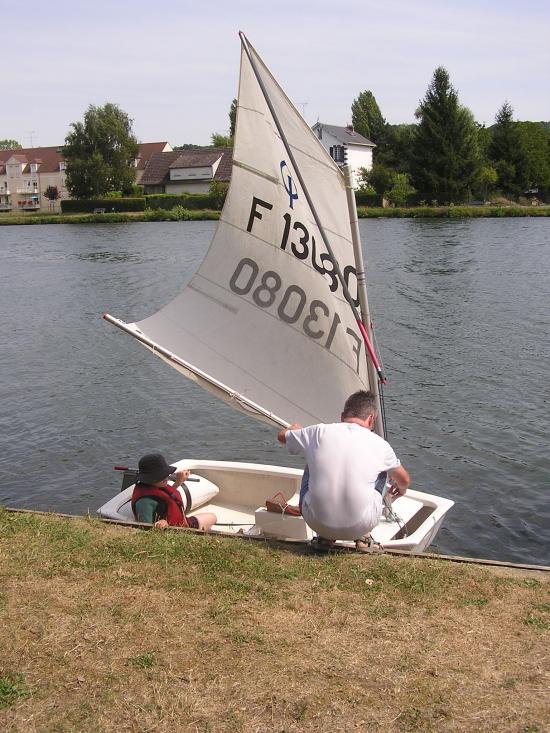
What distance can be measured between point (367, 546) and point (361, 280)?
2825 mm

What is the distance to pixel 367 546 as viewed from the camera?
6.72 m

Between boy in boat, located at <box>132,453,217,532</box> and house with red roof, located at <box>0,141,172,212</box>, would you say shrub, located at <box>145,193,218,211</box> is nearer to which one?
house with red roof, located at <box>0,141,172,212</box>

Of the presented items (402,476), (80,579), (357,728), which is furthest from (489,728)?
(80,579)

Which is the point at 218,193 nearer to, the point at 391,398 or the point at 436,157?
the point at 436,157

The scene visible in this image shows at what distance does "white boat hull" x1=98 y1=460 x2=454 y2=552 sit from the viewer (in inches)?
303

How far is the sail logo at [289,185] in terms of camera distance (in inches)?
333

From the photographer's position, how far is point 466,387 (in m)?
19.0

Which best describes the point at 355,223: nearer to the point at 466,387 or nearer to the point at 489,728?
the point at 489,728

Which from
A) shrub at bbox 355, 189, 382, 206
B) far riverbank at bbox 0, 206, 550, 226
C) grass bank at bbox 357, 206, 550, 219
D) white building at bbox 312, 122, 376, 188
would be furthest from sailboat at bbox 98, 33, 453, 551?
white building at bbox 312, 122, 376, 188

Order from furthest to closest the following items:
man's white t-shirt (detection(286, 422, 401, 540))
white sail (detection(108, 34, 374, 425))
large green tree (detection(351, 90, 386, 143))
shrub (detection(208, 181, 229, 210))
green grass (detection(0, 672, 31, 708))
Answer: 1. large green tree (detection(351, 90, 386, 143))
2. shrub (detection(208, 181, 229, 210))
3. white sail (detection(108, 34, 374, 425))
4. man's white t-shirt (detection(286, 422, 401, 540))
5. green grass (detection(0, 672, 31, 708))

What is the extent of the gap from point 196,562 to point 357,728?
2288mm

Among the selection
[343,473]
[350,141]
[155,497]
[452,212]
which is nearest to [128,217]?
[350,141]

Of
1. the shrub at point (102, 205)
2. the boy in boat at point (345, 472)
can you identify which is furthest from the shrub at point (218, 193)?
the boy in boat at point (345, 472)

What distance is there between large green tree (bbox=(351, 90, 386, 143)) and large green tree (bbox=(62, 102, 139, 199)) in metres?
29.9
